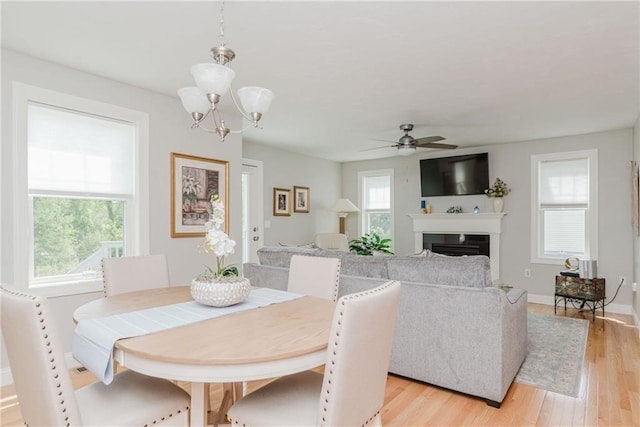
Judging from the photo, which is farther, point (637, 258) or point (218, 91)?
point (637, 258)

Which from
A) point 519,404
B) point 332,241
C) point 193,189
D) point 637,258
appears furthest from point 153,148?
point 637,258

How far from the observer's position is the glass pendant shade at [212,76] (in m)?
1.67

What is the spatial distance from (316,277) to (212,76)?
141cm

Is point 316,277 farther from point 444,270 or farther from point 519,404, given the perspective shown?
point 519,404

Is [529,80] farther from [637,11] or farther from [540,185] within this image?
[540,185]

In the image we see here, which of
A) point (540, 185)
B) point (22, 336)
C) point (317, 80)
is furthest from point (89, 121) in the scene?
point (540, 185)

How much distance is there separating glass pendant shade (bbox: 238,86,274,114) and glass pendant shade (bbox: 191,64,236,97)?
179 mm

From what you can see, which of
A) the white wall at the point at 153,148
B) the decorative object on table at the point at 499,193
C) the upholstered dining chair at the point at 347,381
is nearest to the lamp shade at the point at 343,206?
the decorative object on table at the point at 499,193

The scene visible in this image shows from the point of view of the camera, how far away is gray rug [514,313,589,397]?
8.95 feet

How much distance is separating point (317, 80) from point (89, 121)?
197 cm

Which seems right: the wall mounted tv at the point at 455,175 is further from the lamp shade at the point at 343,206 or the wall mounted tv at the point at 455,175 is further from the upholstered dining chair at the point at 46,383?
the upholstered dining chair at the point at 46,383

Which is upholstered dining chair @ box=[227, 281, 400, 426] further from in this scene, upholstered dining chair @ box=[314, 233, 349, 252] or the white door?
upholstered dining chair @ box=[314, 233, 349, 252]

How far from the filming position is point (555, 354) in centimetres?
327

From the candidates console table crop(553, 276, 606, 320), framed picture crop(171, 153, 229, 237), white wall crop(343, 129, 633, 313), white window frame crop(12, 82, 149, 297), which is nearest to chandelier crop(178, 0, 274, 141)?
white window frame crop(12, 82, 149, 297)
